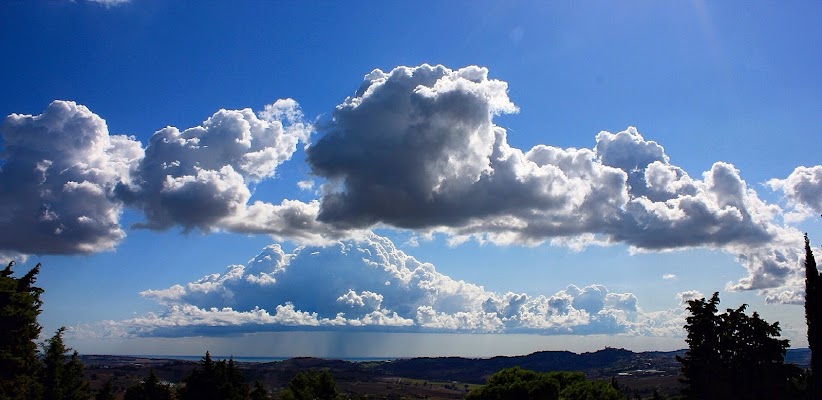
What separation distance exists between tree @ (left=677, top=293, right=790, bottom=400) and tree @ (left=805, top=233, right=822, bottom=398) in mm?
6010

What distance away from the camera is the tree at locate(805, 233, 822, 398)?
44.2 metres

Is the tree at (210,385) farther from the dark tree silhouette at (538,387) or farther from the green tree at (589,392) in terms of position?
the green tree at (589,392)

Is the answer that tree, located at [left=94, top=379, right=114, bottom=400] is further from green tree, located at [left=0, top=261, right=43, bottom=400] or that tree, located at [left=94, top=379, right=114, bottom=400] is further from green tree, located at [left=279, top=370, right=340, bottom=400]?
green tree, located at [left=279, top=370, right=340, bottom=400]

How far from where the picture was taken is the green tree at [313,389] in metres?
84.8

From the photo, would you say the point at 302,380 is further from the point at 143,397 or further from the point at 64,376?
the point at 64,376

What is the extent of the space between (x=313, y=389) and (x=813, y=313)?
60088mm

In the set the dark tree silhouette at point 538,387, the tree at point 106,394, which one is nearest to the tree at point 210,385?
the tree at point 106,394

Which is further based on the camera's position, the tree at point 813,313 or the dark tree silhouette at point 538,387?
the dark tree silhouette at point 538,387

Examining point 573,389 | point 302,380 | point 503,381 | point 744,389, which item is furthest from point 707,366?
point 302,380

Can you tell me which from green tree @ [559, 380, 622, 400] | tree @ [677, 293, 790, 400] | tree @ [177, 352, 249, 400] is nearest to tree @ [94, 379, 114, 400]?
tree @ [177, 352, 249, 400]

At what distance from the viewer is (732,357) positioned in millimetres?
54469

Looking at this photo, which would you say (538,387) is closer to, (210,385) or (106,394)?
(210,385)

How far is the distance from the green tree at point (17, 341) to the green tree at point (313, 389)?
3049 centimetres

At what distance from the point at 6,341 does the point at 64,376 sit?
14.5 meters
